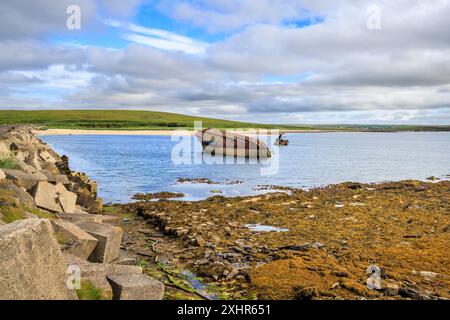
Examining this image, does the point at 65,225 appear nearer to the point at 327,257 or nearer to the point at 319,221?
the point at 327,257

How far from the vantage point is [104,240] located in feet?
30.7

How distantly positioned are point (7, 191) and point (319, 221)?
378 inches

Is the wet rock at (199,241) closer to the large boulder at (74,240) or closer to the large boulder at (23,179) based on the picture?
the large boulder at (74,240)

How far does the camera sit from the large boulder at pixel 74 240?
27.9 feet

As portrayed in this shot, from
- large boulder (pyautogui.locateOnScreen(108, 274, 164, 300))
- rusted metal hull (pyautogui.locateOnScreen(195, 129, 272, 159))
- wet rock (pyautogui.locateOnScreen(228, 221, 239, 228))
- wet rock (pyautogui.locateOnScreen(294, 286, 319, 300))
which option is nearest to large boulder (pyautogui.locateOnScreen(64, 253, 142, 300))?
large boulder (pyautogui.locateOnScreen(108, 274, 164, 300))

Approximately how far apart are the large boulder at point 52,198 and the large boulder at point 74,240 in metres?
3.20

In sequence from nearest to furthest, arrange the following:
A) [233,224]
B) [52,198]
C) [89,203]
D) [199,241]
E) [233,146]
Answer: [199,241] < [52,198] < [233,224] < [89,203] < [233,146]

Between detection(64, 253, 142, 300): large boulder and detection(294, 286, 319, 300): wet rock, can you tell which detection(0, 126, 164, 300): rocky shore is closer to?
detection(64, 253, 142, 300): large boulder

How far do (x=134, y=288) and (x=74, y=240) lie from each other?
2683 mm

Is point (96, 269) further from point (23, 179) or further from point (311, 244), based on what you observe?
point (23, 179)

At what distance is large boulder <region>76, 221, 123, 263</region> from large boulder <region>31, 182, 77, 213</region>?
2.38m

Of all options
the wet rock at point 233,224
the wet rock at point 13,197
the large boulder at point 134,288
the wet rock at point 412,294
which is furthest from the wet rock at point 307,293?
the wet rock at point 13,197

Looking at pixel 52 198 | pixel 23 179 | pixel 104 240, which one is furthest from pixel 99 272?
pixel 23 179
